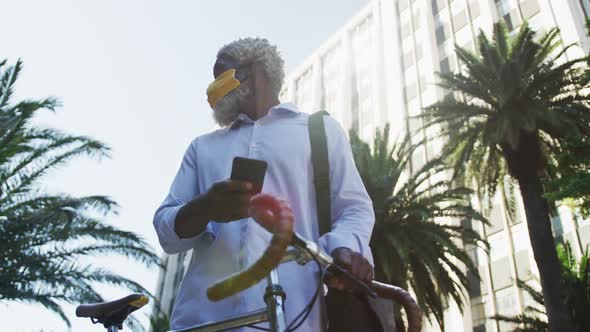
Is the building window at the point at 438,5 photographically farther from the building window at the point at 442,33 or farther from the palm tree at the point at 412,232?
the palm tree at the point at 412,232

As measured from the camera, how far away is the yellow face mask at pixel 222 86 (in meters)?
2.22

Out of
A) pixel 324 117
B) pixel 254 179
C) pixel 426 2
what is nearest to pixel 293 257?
pixel 254 179

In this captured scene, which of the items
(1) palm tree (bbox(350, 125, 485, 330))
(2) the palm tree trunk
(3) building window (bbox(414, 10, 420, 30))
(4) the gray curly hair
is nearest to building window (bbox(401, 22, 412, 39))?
(3) building window (bbox(414, 10, 420, 30))

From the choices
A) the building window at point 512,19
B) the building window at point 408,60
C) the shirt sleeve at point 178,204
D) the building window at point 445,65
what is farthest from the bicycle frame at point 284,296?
the building window at point 408,60

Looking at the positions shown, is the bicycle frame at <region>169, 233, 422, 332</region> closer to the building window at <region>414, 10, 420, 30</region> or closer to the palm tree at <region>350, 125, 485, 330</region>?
the palm tree at <region>350, 125, 485, 330</region>

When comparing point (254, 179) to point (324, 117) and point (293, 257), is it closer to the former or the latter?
point (293, 257)

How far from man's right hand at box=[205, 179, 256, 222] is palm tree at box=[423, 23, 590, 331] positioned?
14.6 m

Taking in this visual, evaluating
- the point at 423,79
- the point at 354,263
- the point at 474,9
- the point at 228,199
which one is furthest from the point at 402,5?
the point at 228,199

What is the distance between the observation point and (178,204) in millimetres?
2023

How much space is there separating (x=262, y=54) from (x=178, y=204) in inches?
28.2

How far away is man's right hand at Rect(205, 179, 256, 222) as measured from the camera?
4.55 feet

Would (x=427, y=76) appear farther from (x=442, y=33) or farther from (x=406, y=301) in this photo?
(x=406, y=301)

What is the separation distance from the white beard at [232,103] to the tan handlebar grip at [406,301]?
95 centimetres

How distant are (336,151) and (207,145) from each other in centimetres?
51
